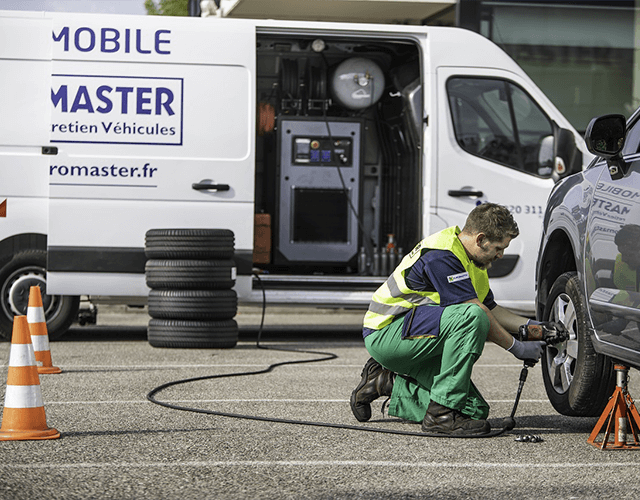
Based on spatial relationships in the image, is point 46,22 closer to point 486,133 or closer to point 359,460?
point 486,133

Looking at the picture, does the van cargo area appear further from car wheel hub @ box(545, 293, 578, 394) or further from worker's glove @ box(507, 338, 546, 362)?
worker's glove @ box(507, 338, 546, 362)

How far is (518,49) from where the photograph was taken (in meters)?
14.0

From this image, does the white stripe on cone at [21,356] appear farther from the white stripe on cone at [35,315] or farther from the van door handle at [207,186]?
the van door handle at [207,186]

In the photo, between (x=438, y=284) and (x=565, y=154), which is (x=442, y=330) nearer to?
(x=438, y=284)

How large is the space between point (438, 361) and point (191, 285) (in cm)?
378

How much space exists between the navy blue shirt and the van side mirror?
444 cm

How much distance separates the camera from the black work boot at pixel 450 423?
4.80 meters

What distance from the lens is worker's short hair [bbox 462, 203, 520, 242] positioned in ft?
16.0

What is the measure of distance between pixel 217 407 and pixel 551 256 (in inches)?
78.8

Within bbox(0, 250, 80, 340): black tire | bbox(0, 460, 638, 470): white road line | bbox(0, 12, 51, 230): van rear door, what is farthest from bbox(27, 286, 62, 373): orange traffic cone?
bbox(0, 460, 638, 470): white road line

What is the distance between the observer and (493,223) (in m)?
4.86

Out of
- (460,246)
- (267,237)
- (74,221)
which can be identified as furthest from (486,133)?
(460,246)

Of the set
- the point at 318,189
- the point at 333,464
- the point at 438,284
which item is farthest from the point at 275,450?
the point at 318,189

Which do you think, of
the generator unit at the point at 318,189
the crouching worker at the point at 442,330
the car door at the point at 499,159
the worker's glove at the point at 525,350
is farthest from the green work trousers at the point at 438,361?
the generator unit at the point at 318,189
